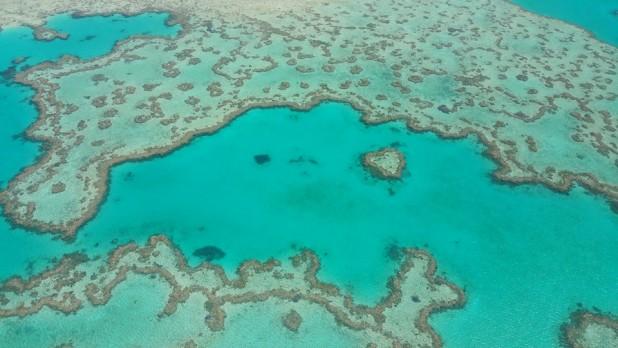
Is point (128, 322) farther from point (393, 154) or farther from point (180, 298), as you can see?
point (393, 154)

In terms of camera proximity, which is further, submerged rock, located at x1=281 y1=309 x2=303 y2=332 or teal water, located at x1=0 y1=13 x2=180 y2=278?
teal water, located at x1=0 y1=13 x2=180 y2=278

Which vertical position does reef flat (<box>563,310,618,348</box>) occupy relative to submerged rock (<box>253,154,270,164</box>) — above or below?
above

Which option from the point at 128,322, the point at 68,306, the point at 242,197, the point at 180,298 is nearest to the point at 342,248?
the point at 242,197

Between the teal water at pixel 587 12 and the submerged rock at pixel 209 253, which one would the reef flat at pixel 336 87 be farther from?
the submerged rock at pixel 209 253

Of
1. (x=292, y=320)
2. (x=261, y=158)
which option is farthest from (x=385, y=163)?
(x=292, y=320)

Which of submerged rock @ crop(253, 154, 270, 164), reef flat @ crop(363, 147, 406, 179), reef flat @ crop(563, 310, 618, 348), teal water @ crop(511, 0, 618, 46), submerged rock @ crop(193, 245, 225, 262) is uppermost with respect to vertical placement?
teal water @ crop(511, 0, 618, 46)

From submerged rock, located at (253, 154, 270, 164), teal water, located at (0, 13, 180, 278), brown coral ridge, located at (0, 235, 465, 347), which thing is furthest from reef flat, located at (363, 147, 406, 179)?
teal water, located at (0, 13, 180, 278)

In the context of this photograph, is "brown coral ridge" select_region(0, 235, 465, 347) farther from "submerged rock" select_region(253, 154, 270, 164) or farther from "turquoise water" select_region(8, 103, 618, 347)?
"submerged rock" select_region(253, 154, 270, 164)
